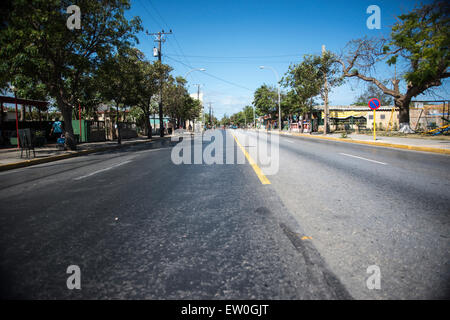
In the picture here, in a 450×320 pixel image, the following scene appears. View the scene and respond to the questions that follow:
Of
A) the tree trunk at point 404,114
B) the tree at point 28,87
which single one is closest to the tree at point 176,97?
the tree at point 28,87

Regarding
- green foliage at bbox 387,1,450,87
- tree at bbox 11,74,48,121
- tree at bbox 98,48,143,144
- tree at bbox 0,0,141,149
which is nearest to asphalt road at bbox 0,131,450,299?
tree at bbox 0,0,141,149

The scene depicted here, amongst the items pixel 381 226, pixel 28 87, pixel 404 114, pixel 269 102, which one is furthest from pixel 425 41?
pixel 269 102

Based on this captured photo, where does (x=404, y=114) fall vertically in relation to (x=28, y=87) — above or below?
below

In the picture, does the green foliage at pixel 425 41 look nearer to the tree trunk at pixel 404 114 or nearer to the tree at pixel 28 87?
the tree trunk at pixel 404 114

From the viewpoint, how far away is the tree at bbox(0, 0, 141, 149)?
32.4ft

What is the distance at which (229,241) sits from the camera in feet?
8.17

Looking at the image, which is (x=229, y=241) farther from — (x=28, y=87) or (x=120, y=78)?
(x=28, y=87)

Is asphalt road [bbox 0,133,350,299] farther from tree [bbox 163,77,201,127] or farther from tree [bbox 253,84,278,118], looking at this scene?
tree [bbox 253,84,278,118]

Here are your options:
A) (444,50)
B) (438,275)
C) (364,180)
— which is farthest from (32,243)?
(444,50)

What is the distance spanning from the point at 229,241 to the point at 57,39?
12.5 meters

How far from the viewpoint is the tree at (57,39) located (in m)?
9.88

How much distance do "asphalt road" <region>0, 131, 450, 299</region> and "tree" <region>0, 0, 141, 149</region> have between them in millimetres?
8584

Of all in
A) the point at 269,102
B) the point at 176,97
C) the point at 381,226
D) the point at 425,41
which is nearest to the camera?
the point at 381,226

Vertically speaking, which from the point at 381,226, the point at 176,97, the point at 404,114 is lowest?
the point at 381,226
